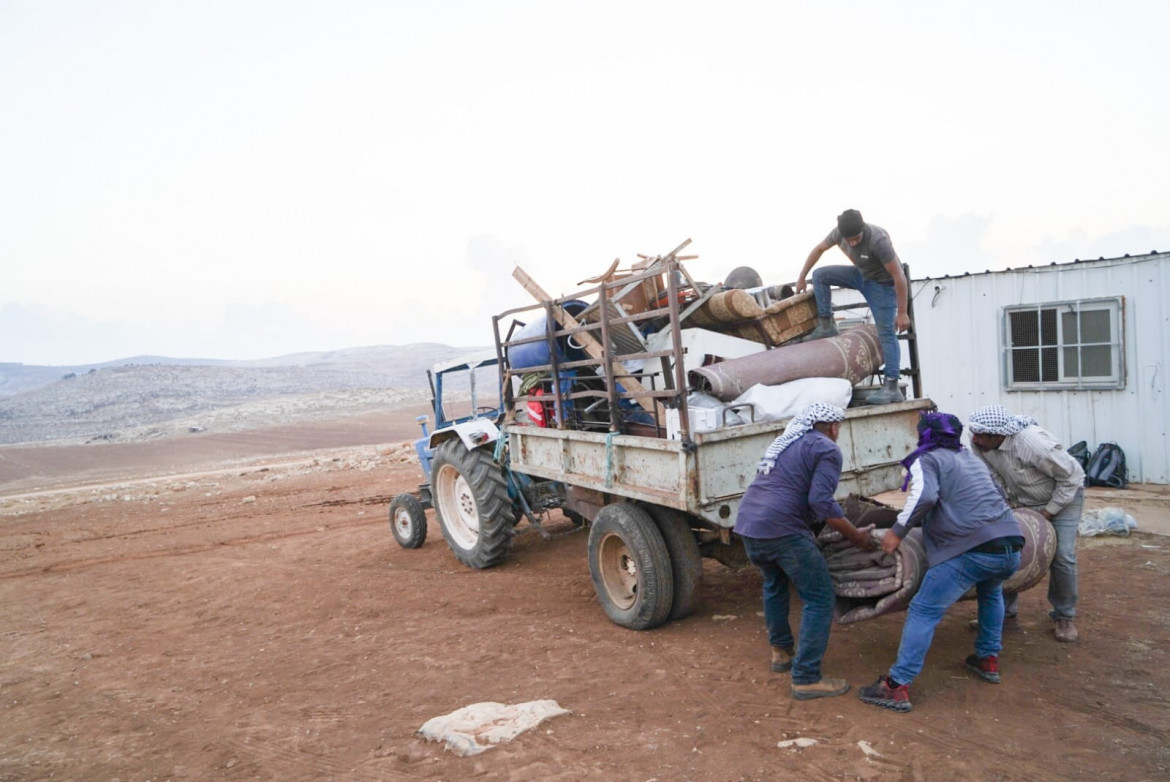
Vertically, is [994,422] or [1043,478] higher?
[994,422]

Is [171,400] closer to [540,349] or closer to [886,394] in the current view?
[540,349]

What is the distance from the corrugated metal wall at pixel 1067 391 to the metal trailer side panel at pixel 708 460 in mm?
5091

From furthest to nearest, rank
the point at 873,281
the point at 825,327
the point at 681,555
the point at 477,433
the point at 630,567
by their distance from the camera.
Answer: the point at 477,433
the point at 825,327
the point at 873,281
the point at 630,567
the point at 681,555

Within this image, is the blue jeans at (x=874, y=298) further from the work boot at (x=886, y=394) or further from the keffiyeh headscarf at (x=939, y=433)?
the keffiyeh headscarf at (x=939, y=433)

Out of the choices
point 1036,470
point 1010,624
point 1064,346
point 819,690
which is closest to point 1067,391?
point 1064,346

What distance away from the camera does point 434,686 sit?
4727 millimetres

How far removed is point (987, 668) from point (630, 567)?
7.81 ft

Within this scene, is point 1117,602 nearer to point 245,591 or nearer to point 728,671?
point 728,671

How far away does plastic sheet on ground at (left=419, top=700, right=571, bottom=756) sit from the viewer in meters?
Answer: 3.86

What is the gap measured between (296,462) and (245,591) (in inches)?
575

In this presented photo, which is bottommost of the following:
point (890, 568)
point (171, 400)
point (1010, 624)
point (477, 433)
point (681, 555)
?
point (171, 400)

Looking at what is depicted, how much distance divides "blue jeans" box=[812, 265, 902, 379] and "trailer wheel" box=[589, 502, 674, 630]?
219cm

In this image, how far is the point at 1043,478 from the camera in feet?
14.8

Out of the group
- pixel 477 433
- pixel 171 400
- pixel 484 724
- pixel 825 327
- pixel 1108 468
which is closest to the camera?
pixel 484 724
